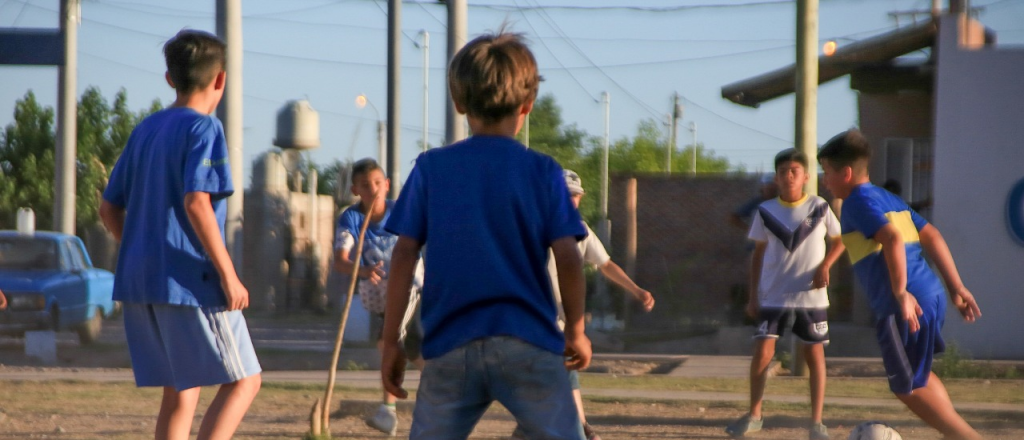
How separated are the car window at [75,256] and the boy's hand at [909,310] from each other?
11.5 m

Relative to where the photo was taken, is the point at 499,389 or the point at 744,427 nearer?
the point at 499,389

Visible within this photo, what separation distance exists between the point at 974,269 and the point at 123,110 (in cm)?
3135

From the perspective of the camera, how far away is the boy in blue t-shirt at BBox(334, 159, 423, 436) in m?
6.61

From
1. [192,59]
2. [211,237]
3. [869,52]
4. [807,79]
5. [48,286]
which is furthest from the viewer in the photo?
[869,52]

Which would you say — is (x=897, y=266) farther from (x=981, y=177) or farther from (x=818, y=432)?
(x=981, y=177)

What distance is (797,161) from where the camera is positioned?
278 inches

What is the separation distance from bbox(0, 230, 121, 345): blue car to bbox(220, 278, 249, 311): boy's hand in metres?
10.5

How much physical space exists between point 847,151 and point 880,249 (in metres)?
0.49

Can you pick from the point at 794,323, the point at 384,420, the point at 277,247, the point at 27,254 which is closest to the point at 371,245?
the point at 384,420

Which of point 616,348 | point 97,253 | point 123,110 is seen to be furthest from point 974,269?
point 123,110

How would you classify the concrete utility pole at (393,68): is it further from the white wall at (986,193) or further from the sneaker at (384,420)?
the sneaker at (384,420)

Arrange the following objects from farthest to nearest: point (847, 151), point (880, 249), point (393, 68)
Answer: point (393, 68) → point (847, 151) → point (880, 249)

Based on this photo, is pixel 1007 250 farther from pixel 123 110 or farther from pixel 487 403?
pixel 123 110

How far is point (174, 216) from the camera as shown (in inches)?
162
